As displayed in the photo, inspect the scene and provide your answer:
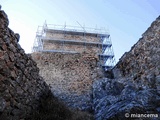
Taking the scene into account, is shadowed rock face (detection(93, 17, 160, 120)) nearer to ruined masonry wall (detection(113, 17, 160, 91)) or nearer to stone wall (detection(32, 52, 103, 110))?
ruined masonry wall (detection(113, 17, 160, 91))

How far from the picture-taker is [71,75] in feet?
27.6

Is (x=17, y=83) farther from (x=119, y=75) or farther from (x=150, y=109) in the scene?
(x=119, y=75)

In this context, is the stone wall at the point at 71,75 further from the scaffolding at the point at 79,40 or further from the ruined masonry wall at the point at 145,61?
the scaffolding at the point at 79,40

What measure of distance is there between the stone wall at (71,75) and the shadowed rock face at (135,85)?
0.49 metres

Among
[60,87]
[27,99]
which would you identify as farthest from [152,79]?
[27,99]

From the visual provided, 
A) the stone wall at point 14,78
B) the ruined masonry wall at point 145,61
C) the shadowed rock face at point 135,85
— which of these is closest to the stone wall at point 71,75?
the shadowed rock face at point 135,85

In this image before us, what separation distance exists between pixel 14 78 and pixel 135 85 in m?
4.03

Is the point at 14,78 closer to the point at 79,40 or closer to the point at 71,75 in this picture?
the point at 71,75

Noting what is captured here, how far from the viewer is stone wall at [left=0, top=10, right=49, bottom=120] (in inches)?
123

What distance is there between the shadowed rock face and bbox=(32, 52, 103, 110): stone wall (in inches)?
19.1

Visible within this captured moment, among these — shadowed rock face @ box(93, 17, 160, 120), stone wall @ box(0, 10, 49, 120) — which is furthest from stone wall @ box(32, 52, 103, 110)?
stone wall @ box(0, 10, 49, 120)

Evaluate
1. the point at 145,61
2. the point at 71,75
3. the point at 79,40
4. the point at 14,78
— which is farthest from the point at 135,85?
the point at 79,40

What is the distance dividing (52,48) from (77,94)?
50.7ft

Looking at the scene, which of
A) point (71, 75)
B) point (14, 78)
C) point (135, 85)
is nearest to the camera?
point (14, 78)
